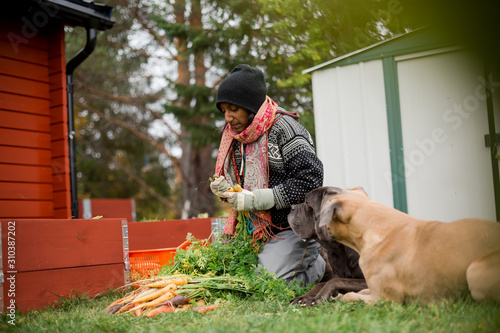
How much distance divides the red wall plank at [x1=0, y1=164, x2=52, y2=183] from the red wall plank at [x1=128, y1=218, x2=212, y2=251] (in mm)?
1593

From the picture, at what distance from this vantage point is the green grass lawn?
88.0 inches

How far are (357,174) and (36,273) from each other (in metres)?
3.93

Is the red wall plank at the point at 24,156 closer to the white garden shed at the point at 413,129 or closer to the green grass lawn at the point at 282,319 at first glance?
the green grass lawn at the point at 282,319

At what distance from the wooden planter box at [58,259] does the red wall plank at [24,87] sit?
108 inches

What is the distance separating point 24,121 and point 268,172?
381 centimetres

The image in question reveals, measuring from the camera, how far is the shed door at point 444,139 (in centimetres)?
512

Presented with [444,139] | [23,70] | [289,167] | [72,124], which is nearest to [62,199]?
[72,124]

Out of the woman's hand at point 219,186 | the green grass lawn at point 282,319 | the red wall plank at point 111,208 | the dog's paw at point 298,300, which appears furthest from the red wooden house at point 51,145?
the red wall plank at point 111,208

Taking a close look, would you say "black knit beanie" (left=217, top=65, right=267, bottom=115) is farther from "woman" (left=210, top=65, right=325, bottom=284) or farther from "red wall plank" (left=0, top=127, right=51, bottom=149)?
"red wall plank" (left=0, top=127, right=51, bottom=149)

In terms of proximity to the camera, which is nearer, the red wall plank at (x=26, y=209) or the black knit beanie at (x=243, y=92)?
the black knit beanie at (x=243, y=92)

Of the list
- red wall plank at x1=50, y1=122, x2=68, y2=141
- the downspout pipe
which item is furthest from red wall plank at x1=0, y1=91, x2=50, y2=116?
the downspout pipe

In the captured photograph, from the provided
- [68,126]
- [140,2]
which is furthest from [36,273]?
[140,2]

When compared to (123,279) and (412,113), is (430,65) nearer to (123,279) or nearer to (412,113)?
(412,113)

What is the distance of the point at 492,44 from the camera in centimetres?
107
